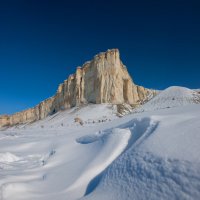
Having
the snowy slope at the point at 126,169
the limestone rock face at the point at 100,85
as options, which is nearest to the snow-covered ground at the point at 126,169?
the snowy slope at the point at 126,169

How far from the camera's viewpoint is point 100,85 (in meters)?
72.1

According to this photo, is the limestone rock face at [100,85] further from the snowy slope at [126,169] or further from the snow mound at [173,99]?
the snowy slope at [126,169]

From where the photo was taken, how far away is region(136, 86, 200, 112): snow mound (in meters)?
48.0

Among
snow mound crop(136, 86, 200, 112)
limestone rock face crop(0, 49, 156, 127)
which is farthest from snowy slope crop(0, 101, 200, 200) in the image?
limestone rock face crop(0, 49, 156, 127)

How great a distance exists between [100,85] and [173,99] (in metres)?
25.5

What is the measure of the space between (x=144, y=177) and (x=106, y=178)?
3.33 feet

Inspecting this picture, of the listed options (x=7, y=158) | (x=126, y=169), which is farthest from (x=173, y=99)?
(x=126, y=169)

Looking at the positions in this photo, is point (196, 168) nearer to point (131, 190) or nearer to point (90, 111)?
point (131, 190)

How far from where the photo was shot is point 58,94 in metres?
91.2

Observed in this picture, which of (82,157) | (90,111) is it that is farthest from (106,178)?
(90,111)

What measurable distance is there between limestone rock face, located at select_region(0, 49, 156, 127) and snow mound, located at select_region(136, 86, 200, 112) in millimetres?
17107

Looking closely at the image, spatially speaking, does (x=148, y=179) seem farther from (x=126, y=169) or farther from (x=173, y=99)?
(x=173, y=99)

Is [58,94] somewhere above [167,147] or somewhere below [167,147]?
above

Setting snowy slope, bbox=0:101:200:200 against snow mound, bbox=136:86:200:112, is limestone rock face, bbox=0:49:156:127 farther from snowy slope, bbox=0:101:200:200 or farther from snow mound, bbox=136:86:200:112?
snowy slope, bbox=0:101:200:200
